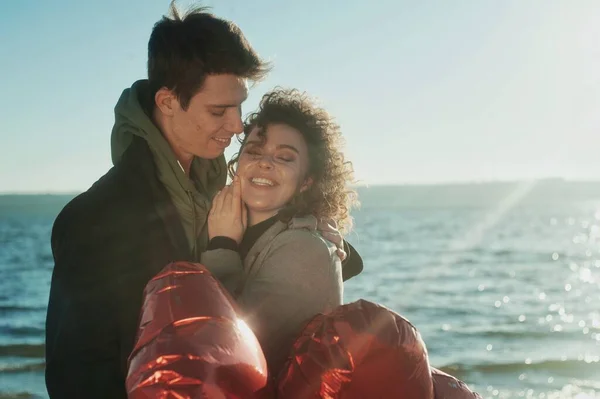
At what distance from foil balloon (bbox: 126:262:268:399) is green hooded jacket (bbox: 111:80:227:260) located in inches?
46.9

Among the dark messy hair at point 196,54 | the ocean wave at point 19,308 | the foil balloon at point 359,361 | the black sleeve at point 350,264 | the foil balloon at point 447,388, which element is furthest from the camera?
the ocean wave at point 19,308

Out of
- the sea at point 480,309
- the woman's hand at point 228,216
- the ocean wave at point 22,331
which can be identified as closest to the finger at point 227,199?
the woman's hand at point 228,216

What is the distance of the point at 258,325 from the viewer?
319 centimetres

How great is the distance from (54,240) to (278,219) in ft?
3.16

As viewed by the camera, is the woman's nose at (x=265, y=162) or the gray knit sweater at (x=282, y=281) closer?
the gray knit sweater at (x=282, y=281)

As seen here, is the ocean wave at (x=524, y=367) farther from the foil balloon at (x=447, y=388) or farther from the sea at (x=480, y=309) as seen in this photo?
the foil balloon at (x=447, y=388)

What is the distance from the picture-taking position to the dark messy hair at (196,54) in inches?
148

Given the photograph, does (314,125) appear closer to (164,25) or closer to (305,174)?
(305,174)

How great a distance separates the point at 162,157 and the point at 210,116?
0.32 meters

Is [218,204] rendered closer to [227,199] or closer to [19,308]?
[227,199]

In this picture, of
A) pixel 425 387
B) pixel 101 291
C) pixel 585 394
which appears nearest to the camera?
pixel 425 387

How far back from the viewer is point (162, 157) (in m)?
3.66

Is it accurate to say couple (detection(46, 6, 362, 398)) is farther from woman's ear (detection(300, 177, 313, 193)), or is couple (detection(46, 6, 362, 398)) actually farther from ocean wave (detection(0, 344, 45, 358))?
ocean wave (detection(0, 344, 45, 358))

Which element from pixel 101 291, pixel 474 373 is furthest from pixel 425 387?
pixel 474 373
